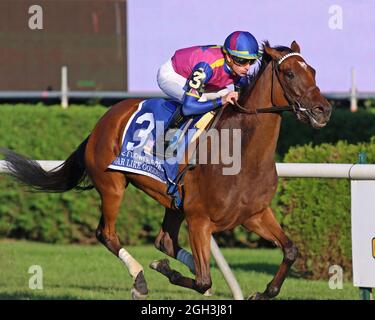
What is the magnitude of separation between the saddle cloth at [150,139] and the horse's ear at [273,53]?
19.8 inches

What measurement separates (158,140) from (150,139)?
0.22ft

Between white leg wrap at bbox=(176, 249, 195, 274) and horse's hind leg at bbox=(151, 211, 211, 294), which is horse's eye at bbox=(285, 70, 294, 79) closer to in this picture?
horse's hind leg at bbox=(151, 211, 211, 294)

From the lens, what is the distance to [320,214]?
8.23m

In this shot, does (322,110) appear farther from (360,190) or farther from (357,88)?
(357,88)

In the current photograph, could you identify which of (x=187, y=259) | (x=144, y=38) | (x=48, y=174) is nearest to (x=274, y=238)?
(x=187, y=259)

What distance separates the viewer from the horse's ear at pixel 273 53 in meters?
5.41

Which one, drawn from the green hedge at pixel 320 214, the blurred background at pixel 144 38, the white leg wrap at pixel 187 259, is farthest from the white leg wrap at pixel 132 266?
the blurred background at pixel 144 38

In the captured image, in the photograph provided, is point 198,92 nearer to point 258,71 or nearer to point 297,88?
point 258,71

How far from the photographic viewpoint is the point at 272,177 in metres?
5.53

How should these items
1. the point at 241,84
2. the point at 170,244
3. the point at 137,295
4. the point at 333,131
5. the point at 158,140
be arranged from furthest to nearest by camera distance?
the point at 333,131 < the point at 170,244 < the point at 137,295 < the point at 158,140 < the point at 241,84

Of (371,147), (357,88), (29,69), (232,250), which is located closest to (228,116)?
(371,147)

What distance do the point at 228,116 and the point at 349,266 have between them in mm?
2959

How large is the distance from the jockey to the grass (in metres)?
1.88

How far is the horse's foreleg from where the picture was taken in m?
5.70
